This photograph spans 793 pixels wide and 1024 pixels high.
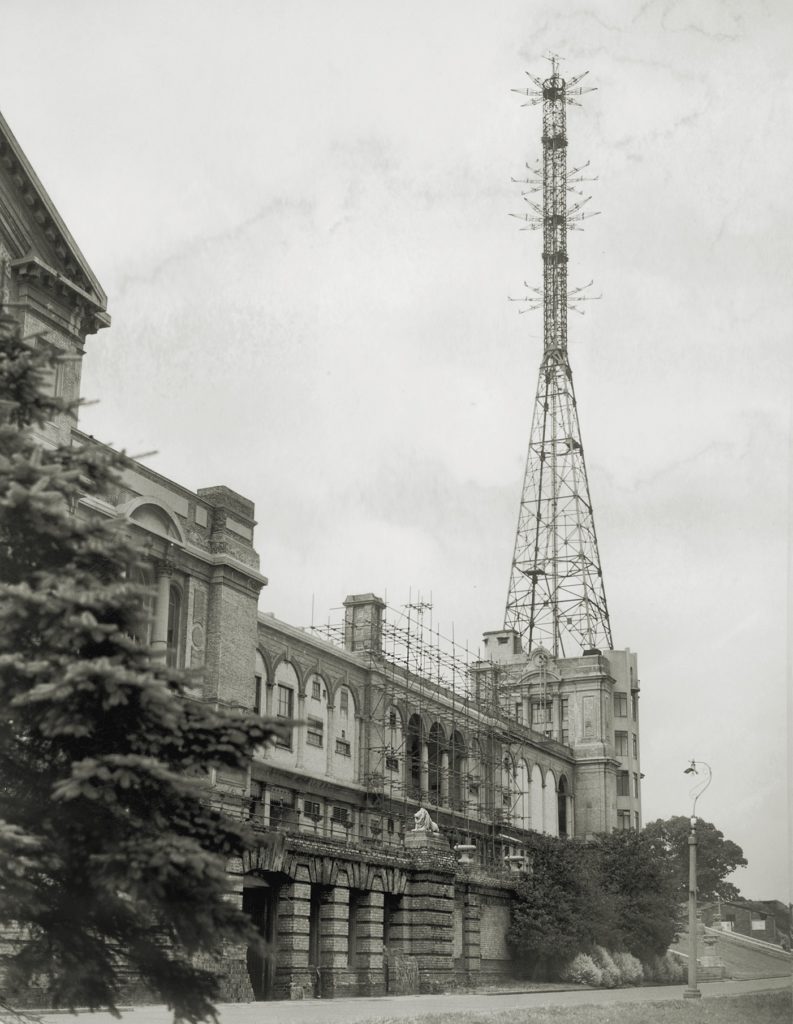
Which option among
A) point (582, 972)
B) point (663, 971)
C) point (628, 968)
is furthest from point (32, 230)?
point (663, 971)

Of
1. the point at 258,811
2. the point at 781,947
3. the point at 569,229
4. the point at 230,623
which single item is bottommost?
the point at 781,947

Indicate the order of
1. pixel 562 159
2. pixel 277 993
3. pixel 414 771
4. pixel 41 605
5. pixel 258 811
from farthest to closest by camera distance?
pixel 562 159 → pixel 414 771 → pixel 258 811 → pixel 277 993 → pixel 41 605

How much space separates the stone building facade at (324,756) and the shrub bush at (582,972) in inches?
124

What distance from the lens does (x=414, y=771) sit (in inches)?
2537

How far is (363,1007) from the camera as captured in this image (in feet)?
114

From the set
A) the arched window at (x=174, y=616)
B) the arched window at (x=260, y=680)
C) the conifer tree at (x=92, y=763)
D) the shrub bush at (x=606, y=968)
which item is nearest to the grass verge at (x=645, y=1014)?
the conifer tree at (x=92, y=763)

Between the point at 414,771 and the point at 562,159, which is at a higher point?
the point at 562,159

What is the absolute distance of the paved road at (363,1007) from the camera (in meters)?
27.6

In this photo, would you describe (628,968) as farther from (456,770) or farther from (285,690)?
(285,690)

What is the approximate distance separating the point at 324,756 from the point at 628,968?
53.4ft

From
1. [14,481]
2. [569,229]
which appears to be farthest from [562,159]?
[14,481]

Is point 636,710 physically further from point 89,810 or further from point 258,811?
point 89,810

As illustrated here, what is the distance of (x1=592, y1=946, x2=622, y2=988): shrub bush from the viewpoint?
53781 millimetres

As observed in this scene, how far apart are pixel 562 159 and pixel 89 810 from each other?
78.2 m
